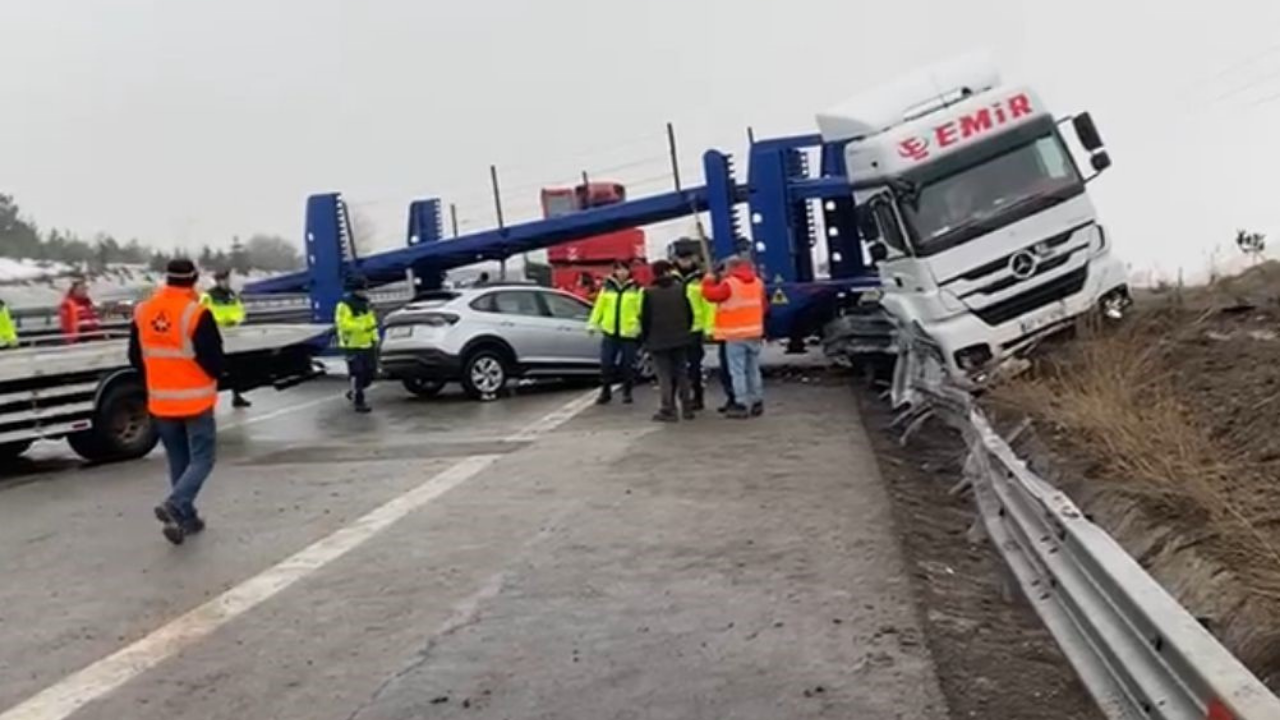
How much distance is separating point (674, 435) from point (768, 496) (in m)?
3.51

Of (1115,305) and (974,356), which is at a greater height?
(1115,305)

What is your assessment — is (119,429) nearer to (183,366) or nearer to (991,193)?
(183,366)

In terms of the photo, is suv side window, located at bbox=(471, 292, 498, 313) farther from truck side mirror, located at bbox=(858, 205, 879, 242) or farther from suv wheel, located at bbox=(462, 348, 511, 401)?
truck side mirror, located at bbox=(858, 205, 879, 242)

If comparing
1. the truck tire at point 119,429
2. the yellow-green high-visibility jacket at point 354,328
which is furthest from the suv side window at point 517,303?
the truck tire at point 119,429

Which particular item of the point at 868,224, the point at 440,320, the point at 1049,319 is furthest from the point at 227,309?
the point at 1049,319

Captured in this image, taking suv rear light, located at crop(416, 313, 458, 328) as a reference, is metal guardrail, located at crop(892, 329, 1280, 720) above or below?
below

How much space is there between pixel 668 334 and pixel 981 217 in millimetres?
3286

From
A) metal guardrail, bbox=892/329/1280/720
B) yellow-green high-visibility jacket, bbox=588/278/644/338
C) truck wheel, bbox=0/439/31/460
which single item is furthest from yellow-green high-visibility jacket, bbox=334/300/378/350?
metal guardrail, bbox=892/329/1280/720

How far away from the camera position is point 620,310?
15617 millimetres

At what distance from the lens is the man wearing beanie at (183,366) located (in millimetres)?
8156

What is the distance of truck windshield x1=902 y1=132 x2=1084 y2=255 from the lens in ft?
43.4

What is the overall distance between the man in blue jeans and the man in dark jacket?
0.29m

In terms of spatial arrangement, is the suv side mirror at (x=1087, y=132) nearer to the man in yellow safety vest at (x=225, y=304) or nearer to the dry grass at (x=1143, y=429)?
the dry grass at (x=1143, y=429)

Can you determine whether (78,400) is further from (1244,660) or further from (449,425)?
(1244,660)
